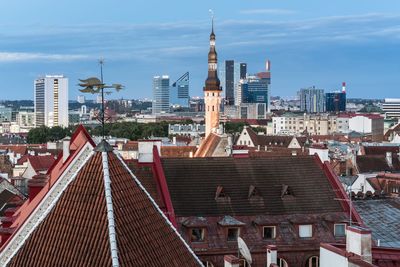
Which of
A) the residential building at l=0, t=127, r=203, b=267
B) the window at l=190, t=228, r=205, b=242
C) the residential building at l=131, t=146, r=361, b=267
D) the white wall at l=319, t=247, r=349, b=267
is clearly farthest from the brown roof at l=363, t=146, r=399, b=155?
the residential building at l=0, t=127, r=203, b=267

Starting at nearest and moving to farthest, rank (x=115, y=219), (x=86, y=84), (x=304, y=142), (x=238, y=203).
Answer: (x=115, y=219) < (x=86, y=84) < (x=238, y=203) < (x=304, y=142)

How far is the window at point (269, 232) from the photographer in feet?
111

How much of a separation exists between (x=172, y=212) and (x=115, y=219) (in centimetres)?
1703

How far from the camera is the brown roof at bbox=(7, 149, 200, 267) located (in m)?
15.9

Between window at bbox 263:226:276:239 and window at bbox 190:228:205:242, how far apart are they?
2.88 m

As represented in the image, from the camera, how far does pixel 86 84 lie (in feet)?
57.7

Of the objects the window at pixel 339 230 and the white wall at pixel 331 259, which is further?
the window at pixel 339 230

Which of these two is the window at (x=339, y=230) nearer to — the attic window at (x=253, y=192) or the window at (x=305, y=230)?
the window at (x=305, y=230)

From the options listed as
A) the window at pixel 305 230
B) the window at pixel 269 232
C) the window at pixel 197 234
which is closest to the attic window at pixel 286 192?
the window at pixel 305 230

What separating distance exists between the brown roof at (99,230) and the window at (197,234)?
49.7ft

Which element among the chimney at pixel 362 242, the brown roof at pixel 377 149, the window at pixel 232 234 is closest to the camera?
the chimney at pixel 362 242

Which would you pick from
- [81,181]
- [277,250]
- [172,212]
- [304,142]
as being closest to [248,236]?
[277,250]

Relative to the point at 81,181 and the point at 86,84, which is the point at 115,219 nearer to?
the point at 81,181

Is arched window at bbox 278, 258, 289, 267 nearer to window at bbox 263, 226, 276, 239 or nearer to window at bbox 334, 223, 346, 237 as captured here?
window at bbox 263, 226, 276, 239
